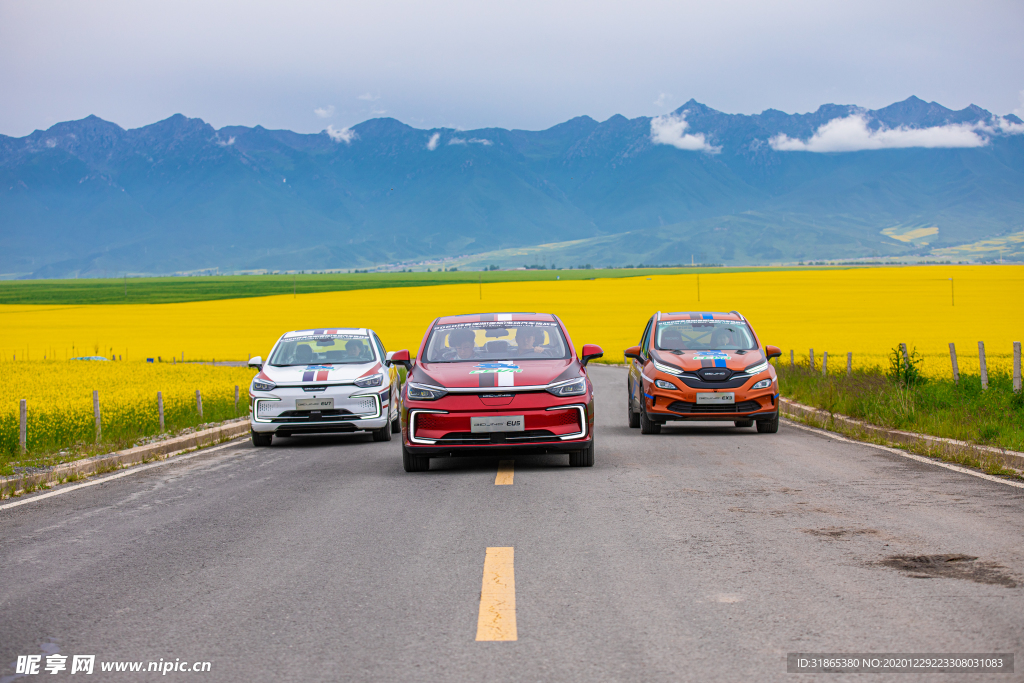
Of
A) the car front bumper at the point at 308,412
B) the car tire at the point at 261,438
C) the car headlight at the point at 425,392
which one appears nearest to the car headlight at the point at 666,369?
the car front bumper at the point at 308,412

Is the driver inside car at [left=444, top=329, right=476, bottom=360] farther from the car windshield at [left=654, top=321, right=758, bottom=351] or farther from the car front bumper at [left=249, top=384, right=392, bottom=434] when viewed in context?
→ the car windshield at [left=654, top=321, right=758, bottom=351]

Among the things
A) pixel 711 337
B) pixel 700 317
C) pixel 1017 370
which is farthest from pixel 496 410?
pixel 1017 370

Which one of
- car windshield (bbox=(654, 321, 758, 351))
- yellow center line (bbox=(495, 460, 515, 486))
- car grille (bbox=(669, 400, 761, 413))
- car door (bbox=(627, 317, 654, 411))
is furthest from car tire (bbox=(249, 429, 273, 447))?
car windshield (bbox=(654, 321, 758, 351))

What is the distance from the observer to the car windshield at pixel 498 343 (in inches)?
468

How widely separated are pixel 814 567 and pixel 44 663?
436 centimetres

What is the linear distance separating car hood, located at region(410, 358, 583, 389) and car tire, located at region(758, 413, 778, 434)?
4.73 meters

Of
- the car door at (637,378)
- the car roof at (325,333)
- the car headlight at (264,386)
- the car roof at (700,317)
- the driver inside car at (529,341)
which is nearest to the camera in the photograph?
the driver inside car at (529,341)

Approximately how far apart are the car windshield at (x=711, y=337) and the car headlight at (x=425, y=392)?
615 cm

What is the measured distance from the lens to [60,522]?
8.54 meters

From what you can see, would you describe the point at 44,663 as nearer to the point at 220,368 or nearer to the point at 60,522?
the point at 60,522

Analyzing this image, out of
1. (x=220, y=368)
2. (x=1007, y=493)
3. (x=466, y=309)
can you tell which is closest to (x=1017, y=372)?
(x=1007, y=493)

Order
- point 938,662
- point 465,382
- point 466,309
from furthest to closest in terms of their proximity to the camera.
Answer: point 466,309
point 465,382
point 938,662

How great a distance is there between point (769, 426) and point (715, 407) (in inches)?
42.5

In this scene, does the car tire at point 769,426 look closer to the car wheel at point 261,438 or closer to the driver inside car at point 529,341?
the driver inside car at point 529,341
